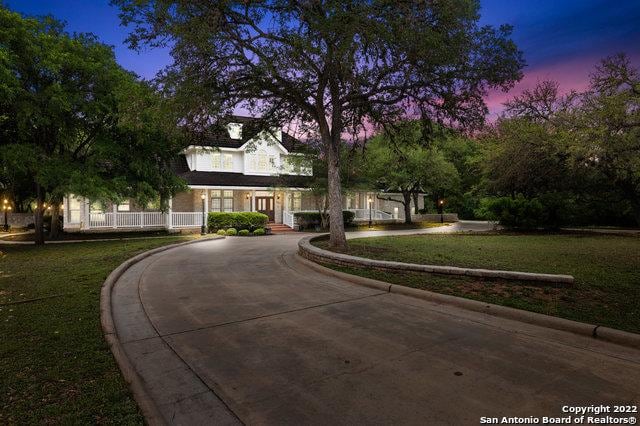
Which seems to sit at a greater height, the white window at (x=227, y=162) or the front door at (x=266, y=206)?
the white window at (x=227, y=162)

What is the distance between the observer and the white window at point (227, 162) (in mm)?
29309

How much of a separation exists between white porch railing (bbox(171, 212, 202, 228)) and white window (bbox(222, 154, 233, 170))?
4807 mm

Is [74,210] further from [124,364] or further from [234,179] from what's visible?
[124,364]

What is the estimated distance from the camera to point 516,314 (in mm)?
5719

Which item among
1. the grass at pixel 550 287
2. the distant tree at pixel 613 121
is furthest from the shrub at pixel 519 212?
the grass at pixel 550 287

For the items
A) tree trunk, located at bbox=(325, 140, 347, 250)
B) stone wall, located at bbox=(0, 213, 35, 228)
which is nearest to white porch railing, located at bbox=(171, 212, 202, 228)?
tree trunk, located at bbox=(325, 140, 347, 250)

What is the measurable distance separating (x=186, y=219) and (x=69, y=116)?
38.1 ft

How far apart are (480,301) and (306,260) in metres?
5.90

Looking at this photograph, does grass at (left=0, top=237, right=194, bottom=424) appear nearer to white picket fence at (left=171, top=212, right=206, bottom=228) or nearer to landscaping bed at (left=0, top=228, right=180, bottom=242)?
landscaping bed at (left=0, top=228, right=180, bottom=242)

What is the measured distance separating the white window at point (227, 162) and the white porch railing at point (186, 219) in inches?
189

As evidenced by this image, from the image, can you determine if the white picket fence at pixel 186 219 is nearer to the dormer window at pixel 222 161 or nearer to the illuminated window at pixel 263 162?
the dormer window at pixel 222 161

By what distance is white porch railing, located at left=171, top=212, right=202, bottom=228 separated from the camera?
26.2 m

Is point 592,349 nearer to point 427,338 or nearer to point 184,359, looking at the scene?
A: point 427,338

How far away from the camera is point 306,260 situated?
11289mm
